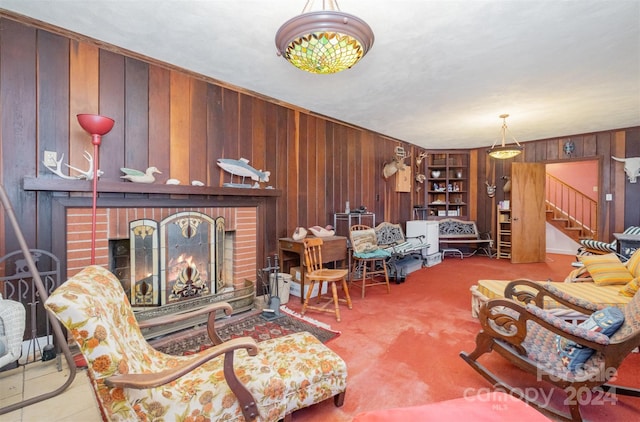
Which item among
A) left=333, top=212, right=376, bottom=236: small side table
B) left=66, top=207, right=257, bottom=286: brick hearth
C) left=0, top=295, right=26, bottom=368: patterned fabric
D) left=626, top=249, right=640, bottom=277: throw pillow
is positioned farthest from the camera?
left=333, top=212, right=376, bottom=236: small side table

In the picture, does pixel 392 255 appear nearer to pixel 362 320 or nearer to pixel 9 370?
pixel 362 320

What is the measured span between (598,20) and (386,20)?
1525 millimetres

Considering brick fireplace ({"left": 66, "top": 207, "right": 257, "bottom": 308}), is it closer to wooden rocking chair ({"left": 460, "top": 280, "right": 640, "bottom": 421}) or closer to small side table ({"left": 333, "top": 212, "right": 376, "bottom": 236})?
small side table ({"left": 333, "top": 212, "right": 376, "bottom": 236})

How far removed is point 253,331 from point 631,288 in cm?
323

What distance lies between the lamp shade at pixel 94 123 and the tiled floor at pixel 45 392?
169cm

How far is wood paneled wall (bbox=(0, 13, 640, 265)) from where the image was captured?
6.68 ft

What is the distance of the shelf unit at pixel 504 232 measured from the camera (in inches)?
244

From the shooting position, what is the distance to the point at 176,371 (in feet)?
3.68

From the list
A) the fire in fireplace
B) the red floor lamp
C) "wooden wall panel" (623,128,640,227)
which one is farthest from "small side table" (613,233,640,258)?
the red floor lamp

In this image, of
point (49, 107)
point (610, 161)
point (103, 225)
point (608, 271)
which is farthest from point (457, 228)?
point (49, 107)

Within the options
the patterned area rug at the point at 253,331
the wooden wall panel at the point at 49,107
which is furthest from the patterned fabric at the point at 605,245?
the wooden wall panel at the point at 49,107

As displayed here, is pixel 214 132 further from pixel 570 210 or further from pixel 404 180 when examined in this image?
pixel 570 210

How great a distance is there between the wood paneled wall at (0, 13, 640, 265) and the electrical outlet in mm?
46

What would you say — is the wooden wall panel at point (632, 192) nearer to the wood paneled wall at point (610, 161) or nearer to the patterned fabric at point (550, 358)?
the wood paneled wall at point (610, 161)
